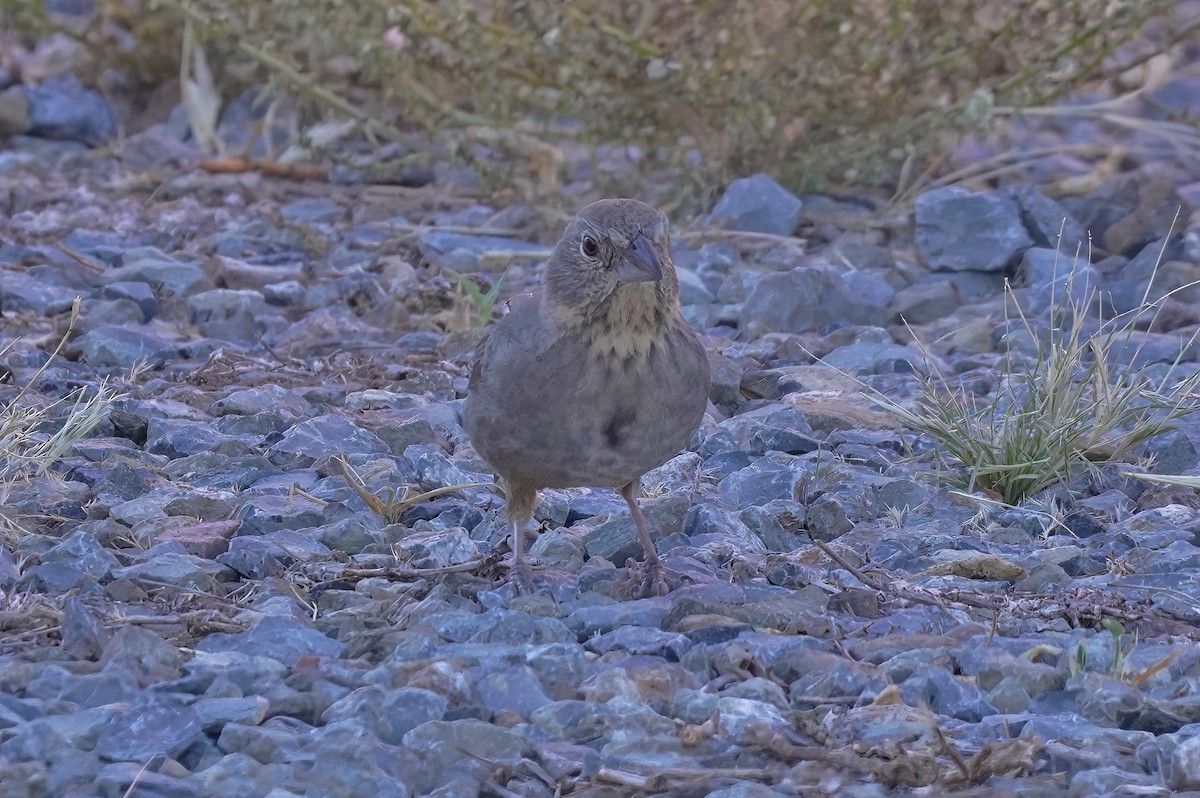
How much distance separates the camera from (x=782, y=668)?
330 centimetres

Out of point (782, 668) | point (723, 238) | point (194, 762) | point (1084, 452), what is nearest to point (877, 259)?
point (723, 238)

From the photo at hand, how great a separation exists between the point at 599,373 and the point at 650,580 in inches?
20.4

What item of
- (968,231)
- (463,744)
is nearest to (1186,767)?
(463,744)

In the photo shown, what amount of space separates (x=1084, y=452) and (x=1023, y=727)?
5.81 feet

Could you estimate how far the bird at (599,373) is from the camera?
371 cm

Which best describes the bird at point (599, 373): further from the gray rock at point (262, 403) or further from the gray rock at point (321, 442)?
the gray rock at point (262, 403)

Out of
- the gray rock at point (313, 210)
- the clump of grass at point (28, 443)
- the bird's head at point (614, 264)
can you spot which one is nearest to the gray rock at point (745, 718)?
the bird's head at point (614, 264)

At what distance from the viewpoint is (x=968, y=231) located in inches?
266

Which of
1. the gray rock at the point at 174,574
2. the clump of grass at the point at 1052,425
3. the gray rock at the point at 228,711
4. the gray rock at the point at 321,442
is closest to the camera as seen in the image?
the gray rock at the point at 228,711

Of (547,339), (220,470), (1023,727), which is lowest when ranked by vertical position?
(220,470)

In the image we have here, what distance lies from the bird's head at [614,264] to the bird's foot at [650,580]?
622 millimetres

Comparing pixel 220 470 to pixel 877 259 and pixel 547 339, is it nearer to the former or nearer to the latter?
pixel 547 339

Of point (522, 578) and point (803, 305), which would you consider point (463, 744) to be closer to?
point (522, 578)

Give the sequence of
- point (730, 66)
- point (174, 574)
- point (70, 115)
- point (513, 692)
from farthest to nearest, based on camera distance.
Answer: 1. point (70, 115)
2. point (730, 66)
3. point (174, 574)
4. point (513, 692)
